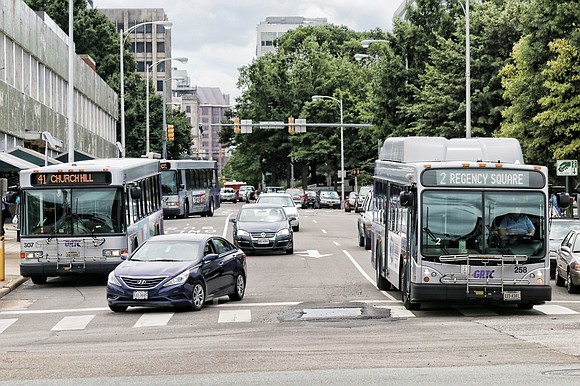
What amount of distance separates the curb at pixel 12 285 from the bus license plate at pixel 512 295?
39.3 feet

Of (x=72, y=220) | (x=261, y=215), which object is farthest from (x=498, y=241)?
(x=261, y=215)

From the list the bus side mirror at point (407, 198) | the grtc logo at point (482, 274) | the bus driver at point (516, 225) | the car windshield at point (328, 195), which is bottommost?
the car windshield at point (328, 195)

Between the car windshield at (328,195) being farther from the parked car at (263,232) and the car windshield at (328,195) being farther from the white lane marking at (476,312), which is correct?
the white lane marking at (476,312)

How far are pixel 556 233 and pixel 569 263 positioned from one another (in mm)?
5062

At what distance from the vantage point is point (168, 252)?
20.8m

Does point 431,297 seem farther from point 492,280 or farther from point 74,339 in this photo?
point 74,339

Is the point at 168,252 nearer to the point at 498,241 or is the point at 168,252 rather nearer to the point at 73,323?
the point at 73,323

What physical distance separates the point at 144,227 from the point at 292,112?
6668 centimetres

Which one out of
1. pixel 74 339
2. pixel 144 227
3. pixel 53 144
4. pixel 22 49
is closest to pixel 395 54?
pixel 22 49

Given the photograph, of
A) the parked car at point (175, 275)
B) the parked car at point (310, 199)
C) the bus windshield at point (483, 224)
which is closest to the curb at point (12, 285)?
the parked car at point (175, 275)

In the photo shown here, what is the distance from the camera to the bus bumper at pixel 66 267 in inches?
1001

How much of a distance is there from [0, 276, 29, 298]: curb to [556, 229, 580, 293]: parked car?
1264 cm

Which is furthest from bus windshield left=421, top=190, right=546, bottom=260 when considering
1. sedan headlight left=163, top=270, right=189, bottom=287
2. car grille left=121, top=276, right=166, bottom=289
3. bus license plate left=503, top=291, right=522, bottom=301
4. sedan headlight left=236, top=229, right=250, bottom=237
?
sedan headlight left=236, top=229, right=250, bottom=237

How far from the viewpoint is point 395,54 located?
6769cm
